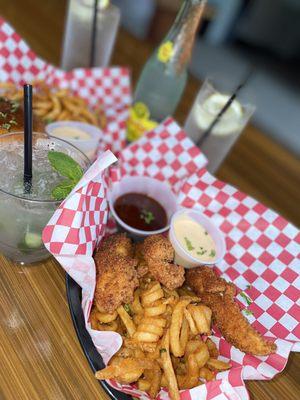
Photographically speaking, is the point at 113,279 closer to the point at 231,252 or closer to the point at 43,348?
the point at 43,348

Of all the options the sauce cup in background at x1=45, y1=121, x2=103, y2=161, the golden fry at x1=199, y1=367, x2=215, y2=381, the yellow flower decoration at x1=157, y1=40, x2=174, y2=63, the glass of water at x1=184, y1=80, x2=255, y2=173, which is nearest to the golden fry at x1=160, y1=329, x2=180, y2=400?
the golden fry at x1=199, y1=367, x2=215, y2=381

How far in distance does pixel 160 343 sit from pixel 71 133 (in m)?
1.16

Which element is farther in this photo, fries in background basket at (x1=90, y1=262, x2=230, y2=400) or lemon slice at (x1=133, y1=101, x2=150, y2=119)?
lemon slice at (x1=133, y1=101, x2=150, y2=119)

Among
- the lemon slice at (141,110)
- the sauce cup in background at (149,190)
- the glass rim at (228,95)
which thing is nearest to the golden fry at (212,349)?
the sauce cup in background at (149,190)

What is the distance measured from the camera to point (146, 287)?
1.47m

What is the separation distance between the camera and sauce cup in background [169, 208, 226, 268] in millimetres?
1625

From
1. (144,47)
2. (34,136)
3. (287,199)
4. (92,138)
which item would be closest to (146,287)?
(34,136)

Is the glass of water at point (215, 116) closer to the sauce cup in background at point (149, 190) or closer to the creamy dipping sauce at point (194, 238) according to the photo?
the sauce cup in background at point (149, 190)

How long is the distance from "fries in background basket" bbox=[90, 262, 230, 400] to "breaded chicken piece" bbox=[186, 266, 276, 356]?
6 cm

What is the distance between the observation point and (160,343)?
136 cm

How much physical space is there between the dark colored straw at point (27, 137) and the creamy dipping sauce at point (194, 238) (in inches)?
27.6

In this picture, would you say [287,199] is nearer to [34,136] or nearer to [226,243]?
[226,243]

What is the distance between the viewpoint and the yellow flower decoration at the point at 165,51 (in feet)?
7.05

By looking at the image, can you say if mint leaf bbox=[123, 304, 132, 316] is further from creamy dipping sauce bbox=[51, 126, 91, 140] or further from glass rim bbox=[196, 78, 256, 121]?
glass rim bbox=[196, 78, 256, 121]
